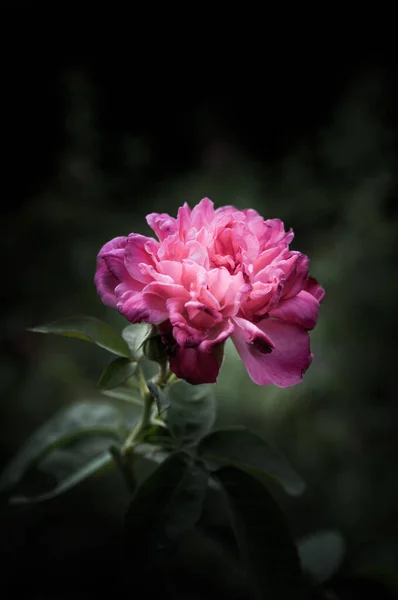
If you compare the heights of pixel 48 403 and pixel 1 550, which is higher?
pixel 48 403

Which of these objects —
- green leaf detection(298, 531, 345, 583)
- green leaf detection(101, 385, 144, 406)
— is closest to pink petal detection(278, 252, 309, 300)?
green leaf detection(101, 385, 144, 406)

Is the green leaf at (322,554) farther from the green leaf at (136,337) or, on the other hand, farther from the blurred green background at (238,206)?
the green leaf at (136,337)

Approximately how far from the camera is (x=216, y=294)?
1.56 ft

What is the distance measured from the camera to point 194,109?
6.36 ft

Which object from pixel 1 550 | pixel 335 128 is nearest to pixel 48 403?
pixel 1 550

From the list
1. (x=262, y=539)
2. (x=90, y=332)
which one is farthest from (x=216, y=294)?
(x=262, y=539)

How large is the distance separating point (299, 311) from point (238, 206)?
1.13 meters

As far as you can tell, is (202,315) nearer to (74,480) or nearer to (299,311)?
(299,311)

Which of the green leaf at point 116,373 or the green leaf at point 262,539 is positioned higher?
the green leaf at point 116,373

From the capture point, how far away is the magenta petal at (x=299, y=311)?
0.48 metres

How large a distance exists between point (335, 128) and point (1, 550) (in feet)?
4.53

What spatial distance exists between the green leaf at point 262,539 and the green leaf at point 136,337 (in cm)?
16

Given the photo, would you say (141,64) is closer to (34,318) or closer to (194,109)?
(194,109)

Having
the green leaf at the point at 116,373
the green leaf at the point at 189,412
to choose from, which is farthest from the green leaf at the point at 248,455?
the green leaf at the point at 116,373
